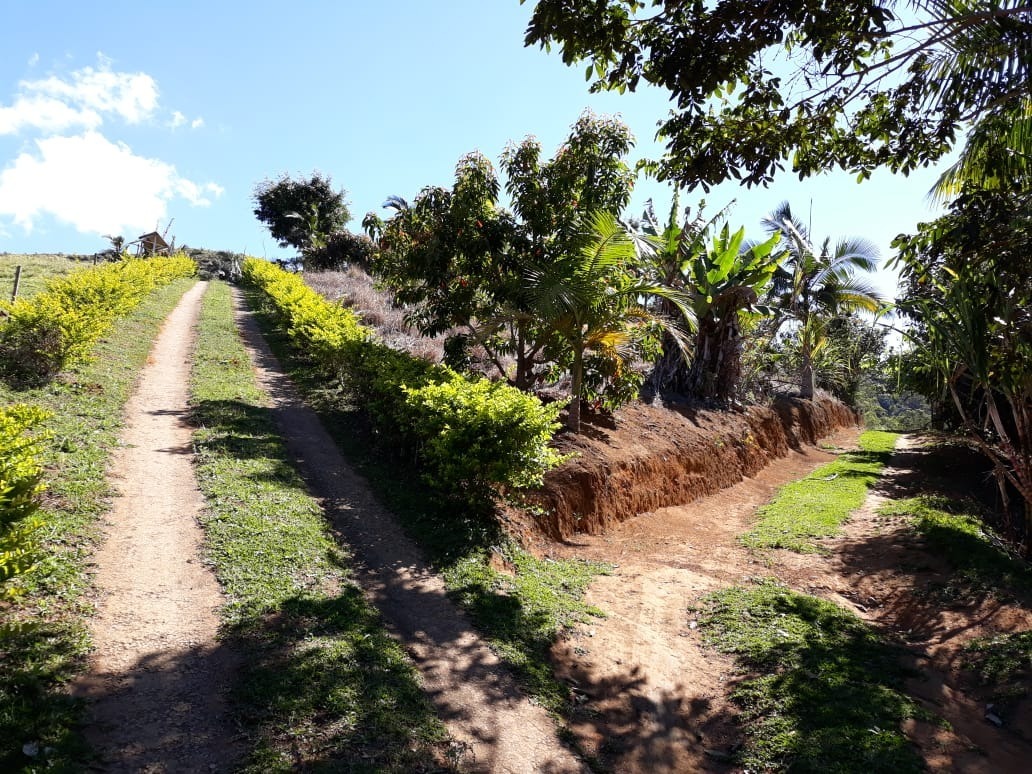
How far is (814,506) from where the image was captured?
1183cm

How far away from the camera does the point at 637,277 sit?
11172 mm

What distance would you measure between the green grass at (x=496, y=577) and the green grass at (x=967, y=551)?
4.32m

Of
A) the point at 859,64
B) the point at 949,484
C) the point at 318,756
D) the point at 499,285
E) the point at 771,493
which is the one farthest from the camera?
the point at 949,484

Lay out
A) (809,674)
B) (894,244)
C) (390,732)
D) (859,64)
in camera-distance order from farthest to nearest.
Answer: (894,244) → (859,64) → (809,674) → (390,732)

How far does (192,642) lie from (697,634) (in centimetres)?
460

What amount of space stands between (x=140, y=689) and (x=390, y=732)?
1616 mm

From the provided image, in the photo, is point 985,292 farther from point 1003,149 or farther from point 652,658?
point 652,658

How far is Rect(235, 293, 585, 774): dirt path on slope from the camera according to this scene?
4.29 meters

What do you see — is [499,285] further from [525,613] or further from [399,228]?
[525,613]

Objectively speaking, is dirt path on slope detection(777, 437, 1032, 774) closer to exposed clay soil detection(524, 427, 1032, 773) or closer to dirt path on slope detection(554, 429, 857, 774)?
exposed clay soil detection(524, 427, 1032, 773)

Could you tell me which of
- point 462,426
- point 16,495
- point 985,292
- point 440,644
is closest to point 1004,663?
point 985,292

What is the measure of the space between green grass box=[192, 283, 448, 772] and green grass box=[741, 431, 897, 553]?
6355 millimetres

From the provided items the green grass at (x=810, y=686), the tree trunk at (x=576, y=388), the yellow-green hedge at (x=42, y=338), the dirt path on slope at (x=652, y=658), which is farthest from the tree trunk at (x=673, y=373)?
the yellow-green hedge at (x=42, y=338)

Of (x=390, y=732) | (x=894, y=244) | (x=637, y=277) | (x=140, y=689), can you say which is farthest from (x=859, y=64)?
(x=140, y=689)
